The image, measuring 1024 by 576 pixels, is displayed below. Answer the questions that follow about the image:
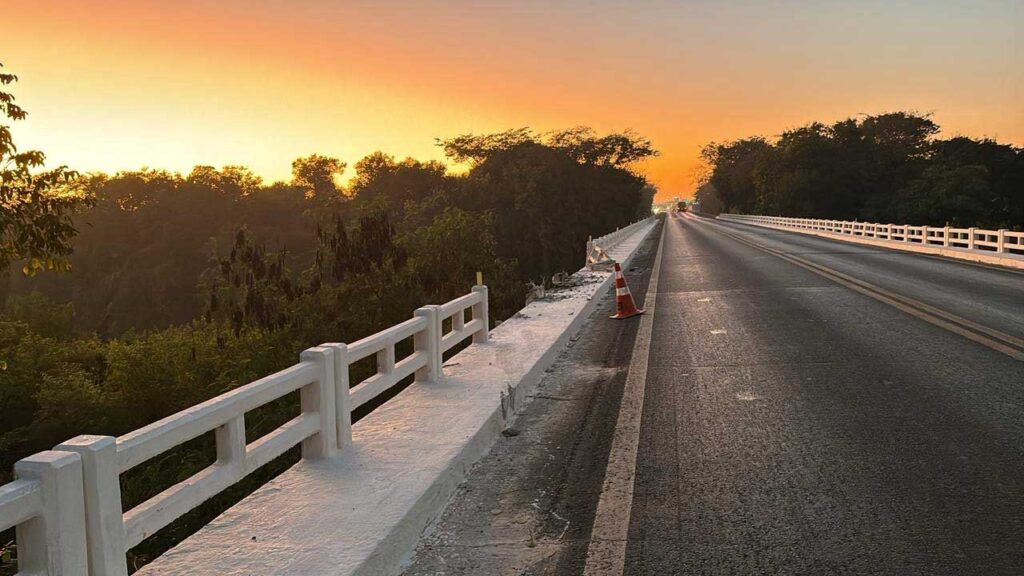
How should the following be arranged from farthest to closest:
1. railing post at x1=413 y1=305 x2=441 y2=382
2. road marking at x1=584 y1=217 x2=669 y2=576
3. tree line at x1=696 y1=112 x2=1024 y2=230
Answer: tree line at x1=696 y1=112 x2=1024 y2=230 < railing post at x1=413 y1=305 x2=441 y2=382 < road marking at x1=584 y1=217 x2=669 y2=576

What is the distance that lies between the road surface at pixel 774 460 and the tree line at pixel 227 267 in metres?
4.20

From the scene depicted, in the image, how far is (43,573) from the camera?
8.70 feet

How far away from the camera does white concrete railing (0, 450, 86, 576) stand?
2584 mm

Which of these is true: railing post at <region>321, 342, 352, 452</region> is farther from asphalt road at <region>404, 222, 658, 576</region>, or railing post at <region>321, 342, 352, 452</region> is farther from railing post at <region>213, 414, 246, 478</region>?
railing post at <region>213, 414, 246, 478</region>

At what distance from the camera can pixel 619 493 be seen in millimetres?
4484

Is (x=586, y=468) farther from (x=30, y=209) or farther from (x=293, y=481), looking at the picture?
(x=30, y=209)

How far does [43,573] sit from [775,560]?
308cm

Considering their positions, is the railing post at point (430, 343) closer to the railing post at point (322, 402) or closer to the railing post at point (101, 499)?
the railing post at point (322, 402)

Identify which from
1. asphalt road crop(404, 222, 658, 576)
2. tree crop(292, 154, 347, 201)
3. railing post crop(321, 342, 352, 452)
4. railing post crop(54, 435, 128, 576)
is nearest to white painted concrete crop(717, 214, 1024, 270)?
asphalt road crop(404, 222, 658, 576)

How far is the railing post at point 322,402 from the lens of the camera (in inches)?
188

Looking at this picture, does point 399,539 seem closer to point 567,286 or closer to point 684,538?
point 684,538

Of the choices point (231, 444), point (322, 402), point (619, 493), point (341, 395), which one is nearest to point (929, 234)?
point (619, 493)

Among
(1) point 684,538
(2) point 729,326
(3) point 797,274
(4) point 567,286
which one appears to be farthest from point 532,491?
(3) point 797,274

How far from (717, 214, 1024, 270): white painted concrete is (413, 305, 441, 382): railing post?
18919 millimetres
